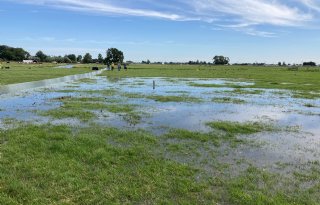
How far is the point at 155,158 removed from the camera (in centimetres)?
1009

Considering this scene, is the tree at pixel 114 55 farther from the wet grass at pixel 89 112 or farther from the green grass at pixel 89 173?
the green grass at pixel 89 173

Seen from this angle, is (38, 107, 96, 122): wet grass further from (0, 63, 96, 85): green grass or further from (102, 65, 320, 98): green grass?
(0, 63, 96, 85): green grass

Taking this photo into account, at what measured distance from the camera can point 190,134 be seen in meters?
13.6

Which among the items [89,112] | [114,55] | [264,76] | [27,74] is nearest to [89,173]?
[89,112]

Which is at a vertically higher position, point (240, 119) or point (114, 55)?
point (114, 55)

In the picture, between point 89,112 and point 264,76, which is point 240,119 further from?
point 264,76

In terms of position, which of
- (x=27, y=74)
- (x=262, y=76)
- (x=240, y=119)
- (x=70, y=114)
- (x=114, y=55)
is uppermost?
(x=114, y=55)

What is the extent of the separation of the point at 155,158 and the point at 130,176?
5.51 feet

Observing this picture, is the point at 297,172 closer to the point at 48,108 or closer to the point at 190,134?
the point at 190,134

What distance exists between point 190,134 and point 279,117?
299 inches

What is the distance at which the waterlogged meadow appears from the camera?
24.6 ft

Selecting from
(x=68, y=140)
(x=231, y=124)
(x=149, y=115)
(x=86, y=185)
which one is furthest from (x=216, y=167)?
(x=149, y=115)

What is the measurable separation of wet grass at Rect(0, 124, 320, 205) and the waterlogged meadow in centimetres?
2

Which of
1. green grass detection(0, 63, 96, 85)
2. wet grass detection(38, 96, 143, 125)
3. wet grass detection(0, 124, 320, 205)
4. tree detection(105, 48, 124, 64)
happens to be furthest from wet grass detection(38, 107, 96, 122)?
tree detection(105, 48, 124, 64)
